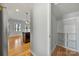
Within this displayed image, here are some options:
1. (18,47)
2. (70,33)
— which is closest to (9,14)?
(18,47)

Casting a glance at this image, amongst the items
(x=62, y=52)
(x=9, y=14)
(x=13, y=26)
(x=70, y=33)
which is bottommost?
(x=62, y=52)

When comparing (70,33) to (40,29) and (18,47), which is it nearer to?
(40,29)

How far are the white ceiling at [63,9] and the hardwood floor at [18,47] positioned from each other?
1.99 ft

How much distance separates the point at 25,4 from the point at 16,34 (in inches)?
17.9

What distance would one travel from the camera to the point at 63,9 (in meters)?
1.31

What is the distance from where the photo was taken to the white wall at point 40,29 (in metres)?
1.33

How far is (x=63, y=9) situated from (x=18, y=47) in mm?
851

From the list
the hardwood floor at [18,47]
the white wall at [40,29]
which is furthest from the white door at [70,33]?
the hardwood floor at [18,47]

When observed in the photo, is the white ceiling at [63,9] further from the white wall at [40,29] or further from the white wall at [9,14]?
the white wall at [9,14]

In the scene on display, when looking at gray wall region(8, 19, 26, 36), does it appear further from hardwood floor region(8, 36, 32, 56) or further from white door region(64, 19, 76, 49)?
white door region(64, 19, 76, 49)

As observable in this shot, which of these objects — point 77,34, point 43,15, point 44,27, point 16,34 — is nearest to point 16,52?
point 16,34

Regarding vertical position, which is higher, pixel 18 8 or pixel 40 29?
pixel 18 8

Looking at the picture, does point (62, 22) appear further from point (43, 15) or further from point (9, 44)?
point (9, 44)

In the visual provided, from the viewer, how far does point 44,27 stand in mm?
1325
